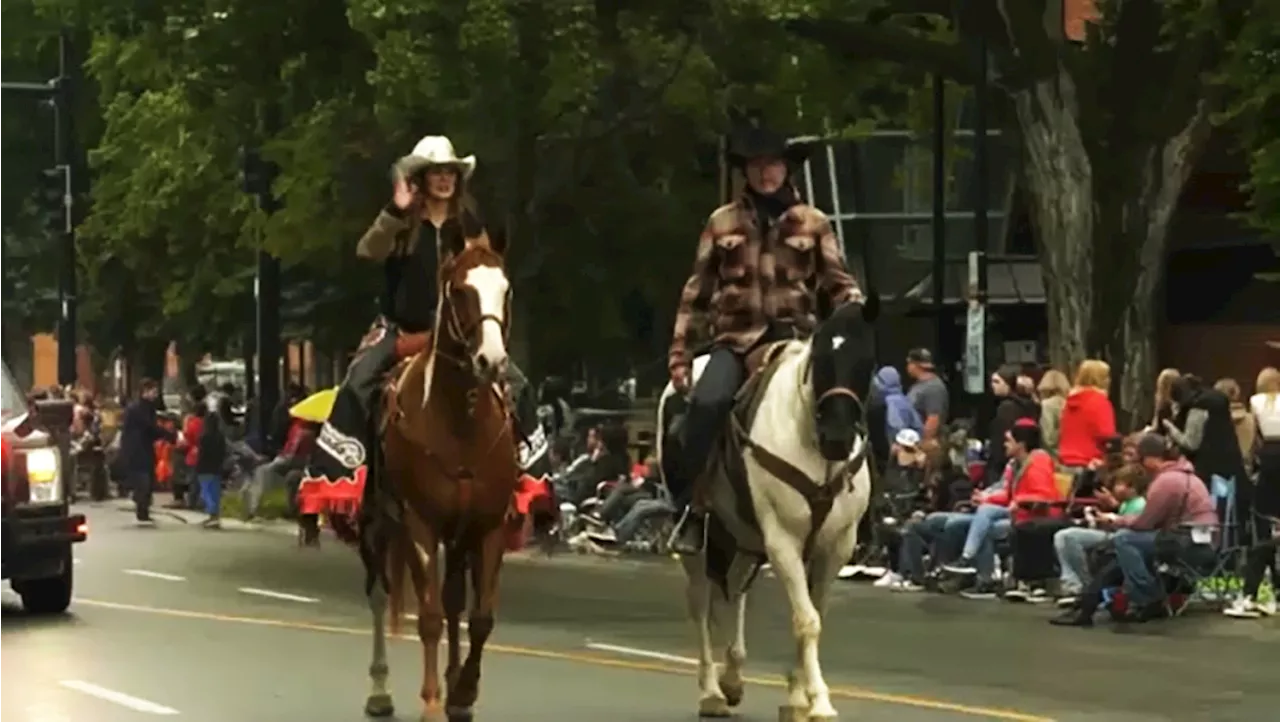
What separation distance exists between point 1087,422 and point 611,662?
7.16 meters

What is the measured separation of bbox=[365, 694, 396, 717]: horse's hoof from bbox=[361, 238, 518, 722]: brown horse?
43.7 inches

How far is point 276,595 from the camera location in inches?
1008

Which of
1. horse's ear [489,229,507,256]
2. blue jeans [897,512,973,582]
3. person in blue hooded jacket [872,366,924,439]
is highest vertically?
horse's ear [489,229,507,256]

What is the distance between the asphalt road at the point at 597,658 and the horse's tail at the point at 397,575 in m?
0.65

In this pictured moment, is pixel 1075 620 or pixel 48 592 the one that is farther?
pixel 48 592

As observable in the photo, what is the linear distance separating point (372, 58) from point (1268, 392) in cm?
1648

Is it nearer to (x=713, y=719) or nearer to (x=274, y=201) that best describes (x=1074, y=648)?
(x=713, y=719)

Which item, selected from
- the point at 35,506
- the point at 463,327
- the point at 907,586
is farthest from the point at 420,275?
the point at 907,586

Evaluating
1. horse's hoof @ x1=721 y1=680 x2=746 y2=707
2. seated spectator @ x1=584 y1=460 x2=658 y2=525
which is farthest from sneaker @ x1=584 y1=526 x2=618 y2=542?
horse's hoof @ x1=721 y1=680 x2=746 y2=707

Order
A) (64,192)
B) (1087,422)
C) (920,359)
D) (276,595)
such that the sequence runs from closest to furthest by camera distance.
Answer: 1. (1087,422)
2. (276,595)
3. (920,359)
4. (64,192)

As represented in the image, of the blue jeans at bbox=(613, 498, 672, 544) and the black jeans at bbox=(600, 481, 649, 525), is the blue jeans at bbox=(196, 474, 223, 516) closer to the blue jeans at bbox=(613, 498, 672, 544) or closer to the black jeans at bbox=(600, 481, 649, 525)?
the black jeans at bbox=(600, 481, 649, 525)

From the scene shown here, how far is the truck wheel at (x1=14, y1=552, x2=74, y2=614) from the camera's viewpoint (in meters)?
22.8

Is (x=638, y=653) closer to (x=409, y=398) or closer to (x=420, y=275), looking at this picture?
(x=420, y=275)

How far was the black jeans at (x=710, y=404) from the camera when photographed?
1444 centimetres
